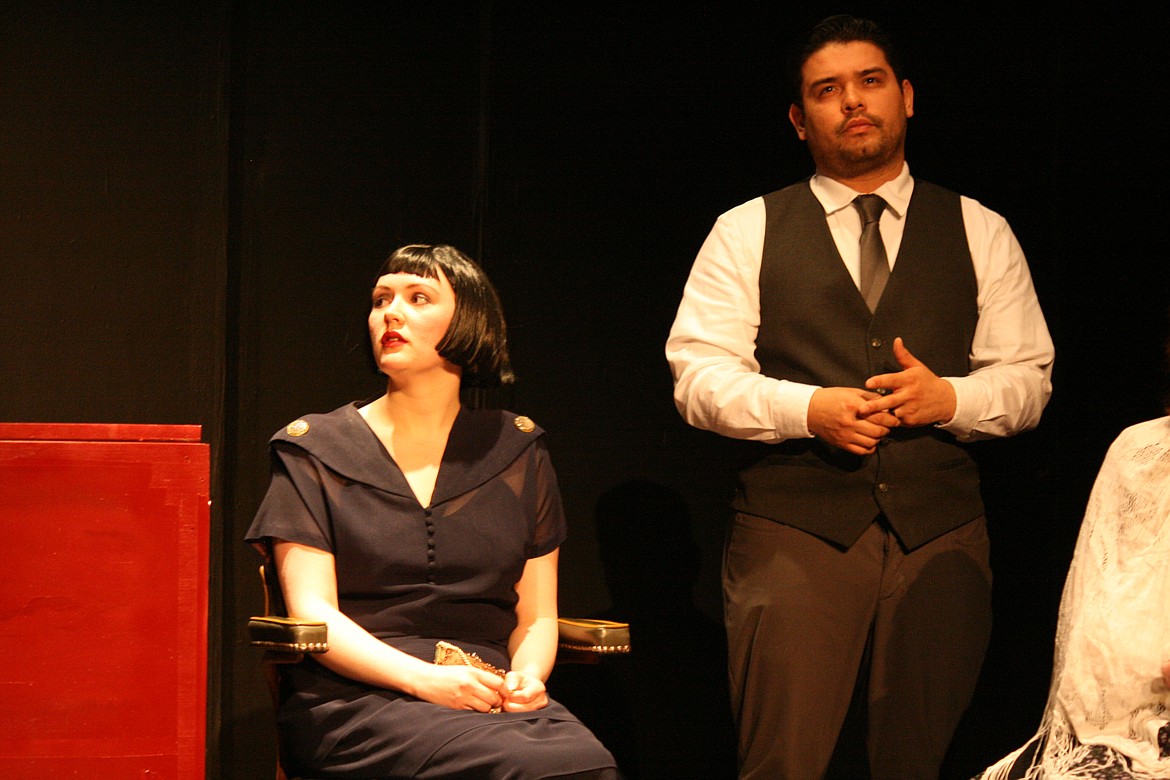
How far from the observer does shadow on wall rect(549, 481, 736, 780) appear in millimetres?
3350

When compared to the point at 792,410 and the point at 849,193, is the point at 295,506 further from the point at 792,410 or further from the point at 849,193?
the point at 849,193

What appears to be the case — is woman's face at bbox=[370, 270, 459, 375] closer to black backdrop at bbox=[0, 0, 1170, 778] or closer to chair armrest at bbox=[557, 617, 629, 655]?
chair armrest at bbox=[557, 617, 629, 655]

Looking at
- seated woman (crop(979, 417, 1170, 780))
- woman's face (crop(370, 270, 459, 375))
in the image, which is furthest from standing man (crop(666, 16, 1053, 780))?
woman's face (crop(370, 270, 459, 375))

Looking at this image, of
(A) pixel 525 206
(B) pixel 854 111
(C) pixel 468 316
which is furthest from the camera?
(A) pixel 525 206

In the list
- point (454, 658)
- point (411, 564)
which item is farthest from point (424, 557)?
point (454, 658)

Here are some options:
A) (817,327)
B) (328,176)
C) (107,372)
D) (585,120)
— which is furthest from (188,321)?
(817,327)

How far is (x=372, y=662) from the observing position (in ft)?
7.36

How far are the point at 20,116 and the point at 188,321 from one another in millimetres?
597

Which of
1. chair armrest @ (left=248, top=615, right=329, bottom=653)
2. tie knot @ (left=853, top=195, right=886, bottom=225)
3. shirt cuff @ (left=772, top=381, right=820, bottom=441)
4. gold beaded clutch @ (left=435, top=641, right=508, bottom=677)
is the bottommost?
gold beaded clutch @ (left=435, top=641, right=508, bottom=677)

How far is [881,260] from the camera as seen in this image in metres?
2.59

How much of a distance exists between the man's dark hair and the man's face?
0.01m

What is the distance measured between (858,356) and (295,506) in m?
1.10

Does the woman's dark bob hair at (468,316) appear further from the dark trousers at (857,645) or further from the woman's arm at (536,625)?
the dark trousers at (857,645)

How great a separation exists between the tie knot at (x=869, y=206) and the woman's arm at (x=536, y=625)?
928mm
